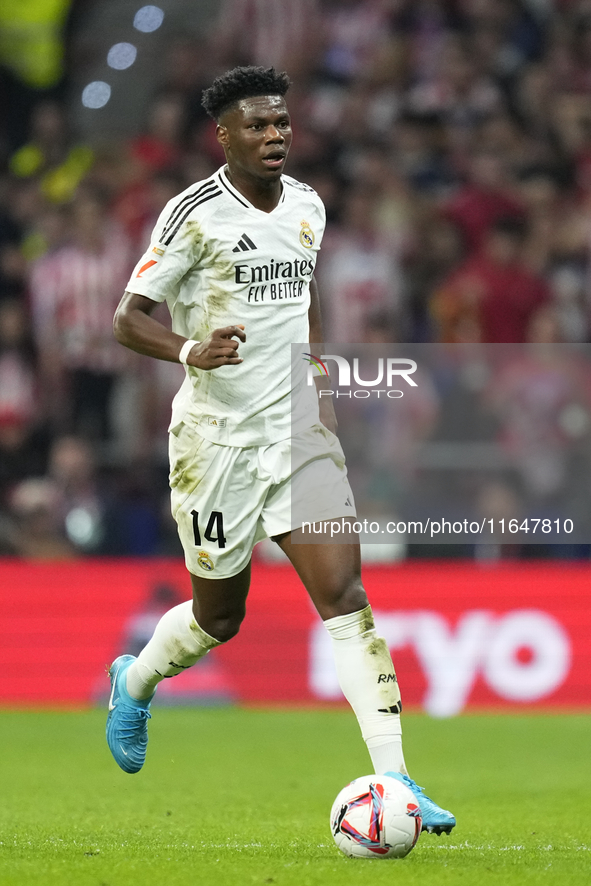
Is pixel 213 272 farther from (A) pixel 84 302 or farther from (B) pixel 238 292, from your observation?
(A) pixel 84 302

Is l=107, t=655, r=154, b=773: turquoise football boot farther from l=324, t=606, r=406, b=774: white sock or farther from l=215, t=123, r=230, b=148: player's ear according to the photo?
l=215, t=123, r=230, b=148: player's ear

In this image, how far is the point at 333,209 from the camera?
11.7 m

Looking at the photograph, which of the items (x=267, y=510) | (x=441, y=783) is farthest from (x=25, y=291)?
(x=267, y=510)

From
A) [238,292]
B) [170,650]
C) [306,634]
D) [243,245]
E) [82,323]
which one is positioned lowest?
[170,650]

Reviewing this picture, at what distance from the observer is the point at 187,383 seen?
5.20 meters

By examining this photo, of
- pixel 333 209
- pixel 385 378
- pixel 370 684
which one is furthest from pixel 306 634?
pixel 370 684

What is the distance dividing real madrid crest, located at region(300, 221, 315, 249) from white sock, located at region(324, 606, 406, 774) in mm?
1342

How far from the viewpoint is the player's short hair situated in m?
4.91

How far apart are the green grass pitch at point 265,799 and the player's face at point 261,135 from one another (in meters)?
2.34

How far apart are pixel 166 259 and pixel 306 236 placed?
0.55m

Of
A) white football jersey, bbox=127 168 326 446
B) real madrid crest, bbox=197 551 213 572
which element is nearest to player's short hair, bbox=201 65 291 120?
white football jersey, bbox=127 168 326 446

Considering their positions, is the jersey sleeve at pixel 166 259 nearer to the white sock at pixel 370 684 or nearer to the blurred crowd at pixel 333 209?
the white sock at pixel 370 684

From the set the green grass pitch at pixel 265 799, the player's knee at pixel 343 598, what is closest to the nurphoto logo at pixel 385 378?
the green grass pitch at pixel 265 799

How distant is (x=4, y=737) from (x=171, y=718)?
129cm
